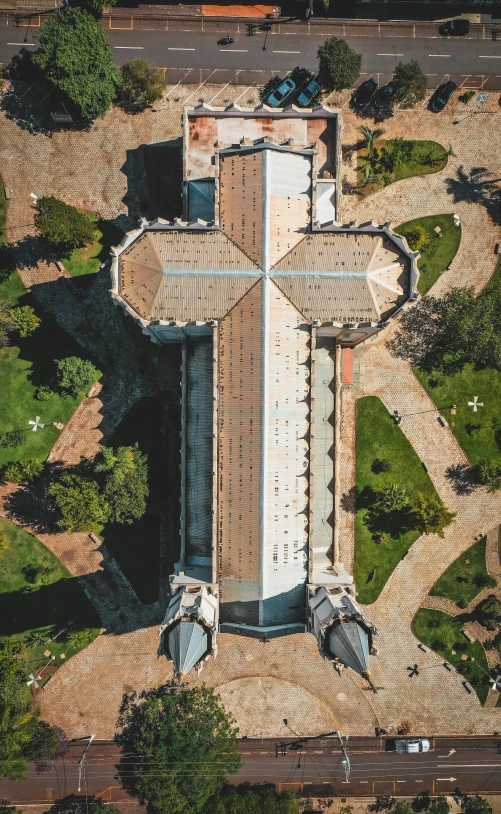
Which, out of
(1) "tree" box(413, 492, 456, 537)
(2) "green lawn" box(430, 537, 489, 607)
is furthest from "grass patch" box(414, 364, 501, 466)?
(2) "green lawn" box(430, 537, 489, 607)

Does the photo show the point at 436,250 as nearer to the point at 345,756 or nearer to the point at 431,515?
the point at 431,515

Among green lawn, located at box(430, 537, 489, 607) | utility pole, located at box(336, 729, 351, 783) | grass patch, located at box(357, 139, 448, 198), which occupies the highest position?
grass patch, located at box(357, 139, 448, 198)

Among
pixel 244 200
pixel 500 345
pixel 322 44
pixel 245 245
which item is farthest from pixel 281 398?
pixel 322 44

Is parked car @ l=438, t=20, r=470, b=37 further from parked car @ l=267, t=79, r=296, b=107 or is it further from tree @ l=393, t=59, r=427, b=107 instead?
parked car @ l=267, t=79, r=296, b=107

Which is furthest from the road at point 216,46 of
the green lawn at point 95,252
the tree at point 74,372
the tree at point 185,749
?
the tree at point 185,749

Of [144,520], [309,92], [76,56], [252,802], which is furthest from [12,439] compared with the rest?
[309,92]
